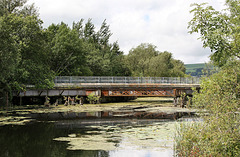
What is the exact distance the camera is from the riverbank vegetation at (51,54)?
3656 centimetres

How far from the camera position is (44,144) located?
1681 centimetres

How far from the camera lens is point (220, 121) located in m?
10.2

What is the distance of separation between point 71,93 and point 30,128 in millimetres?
25065

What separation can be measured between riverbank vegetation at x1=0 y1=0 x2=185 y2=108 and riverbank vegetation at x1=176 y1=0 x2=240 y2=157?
915 inches

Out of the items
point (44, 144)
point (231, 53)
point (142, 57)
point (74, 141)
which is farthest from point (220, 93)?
point (142, 57)

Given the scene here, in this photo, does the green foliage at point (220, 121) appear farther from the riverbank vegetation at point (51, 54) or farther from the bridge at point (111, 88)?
the bridge at point (111, 88)

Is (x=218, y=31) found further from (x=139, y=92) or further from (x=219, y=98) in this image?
(x=139, y=92)

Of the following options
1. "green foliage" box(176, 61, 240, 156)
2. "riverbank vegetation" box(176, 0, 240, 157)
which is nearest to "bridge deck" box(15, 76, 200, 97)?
"riverbank vegetation" box(176, 0, 240, 157)

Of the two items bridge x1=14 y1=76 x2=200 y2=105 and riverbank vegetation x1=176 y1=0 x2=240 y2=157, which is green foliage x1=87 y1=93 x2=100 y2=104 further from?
riverbank vegetation x1=176 y1=0 x2=240 y2=157

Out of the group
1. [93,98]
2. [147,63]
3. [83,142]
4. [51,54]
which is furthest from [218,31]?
[147,63]

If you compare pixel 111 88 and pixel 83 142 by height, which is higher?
pixel 111 88

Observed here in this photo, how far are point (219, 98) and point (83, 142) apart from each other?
346 inches

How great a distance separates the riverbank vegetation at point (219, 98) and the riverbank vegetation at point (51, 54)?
915 inches

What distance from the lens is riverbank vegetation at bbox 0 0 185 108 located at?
36562mm
